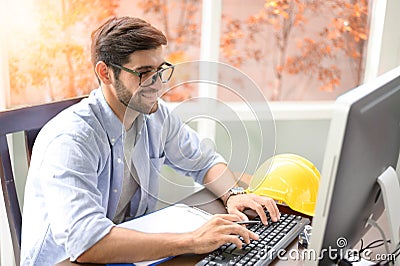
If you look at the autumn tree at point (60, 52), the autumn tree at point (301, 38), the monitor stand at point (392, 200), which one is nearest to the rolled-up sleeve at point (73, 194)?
the monitor stand at point (392, 200)

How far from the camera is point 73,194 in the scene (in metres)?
1.28

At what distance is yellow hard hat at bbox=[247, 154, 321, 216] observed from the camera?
1562 mm

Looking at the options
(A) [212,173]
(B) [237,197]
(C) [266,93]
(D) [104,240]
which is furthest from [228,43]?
(D) [104,240]

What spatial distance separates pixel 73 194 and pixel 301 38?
1.73 m

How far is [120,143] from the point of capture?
1.52m

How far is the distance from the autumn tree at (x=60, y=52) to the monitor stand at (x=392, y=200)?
5.23 ft

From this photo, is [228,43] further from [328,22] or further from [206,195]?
[206,195]

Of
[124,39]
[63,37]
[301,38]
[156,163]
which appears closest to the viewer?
[124,39]

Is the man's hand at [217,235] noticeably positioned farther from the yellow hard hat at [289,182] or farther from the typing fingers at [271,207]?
the yellow hard hat at [289,182]

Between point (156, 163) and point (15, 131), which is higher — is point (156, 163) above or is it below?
below

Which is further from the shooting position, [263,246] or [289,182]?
[289,182]

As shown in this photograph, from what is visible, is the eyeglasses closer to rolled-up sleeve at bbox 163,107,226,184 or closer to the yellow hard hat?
rolled-up sleeve at bbox 163,107,226,184

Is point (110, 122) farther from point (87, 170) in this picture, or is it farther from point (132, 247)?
point (132, 247)

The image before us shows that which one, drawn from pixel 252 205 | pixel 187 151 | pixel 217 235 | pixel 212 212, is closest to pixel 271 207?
pixel 252 205
